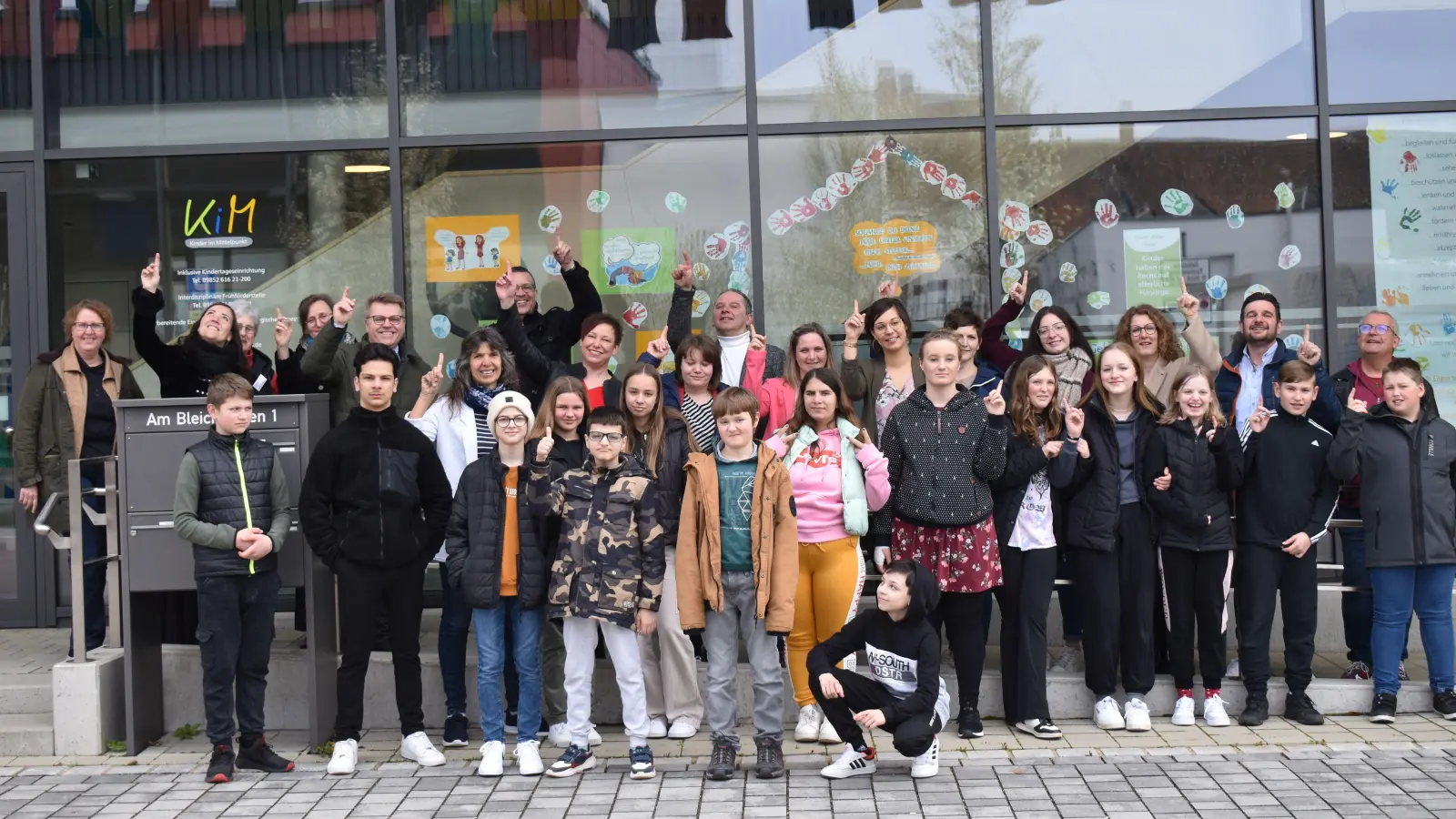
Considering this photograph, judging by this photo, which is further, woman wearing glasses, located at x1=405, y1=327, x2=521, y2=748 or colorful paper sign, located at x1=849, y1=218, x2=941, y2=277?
colorful paper sign, located at x1=849, y1=218, x2=941, y2=277

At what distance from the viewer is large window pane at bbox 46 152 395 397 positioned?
9.13m

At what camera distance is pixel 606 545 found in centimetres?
611

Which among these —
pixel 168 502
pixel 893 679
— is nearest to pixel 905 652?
pixel 893 679

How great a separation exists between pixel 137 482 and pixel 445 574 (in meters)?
1.47

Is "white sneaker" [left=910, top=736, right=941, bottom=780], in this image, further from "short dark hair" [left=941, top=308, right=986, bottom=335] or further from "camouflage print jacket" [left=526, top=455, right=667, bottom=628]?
"short dark hair" [left=941, top=308, right=986, bottom=335]

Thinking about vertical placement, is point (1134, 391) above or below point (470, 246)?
below

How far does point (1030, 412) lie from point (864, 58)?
3391 mm

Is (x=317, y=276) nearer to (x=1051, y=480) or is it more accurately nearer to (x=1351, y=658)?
(x=1051, y=480)

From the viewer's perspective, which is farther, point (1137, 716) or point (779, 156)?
point (779, 156)

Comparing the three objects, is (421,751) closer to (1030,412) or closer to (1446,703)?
(1030,412)

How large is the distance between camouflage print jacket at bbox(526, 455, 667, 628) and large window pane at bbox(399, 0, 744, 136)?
12.0 ft

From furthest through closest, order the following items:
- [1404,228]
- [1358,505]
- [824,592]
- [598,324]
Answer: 1. [1404,228]
2. [1358,505]
3. [598,324]
4. [824,592]

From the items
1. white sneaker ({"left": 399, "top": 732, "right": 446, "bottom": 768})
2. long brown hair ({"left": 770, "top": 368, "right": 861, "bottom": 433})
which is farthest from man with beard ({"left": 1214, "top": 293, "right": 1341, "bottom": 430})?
white sneaker ({"left": 399, "top": 732, "right": 446, "bottom": 768})

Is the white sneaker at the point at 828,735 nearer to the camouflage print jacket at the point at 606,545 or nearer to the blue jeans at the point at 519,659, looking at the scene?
the camouflage print jacket at the point at 606,545
